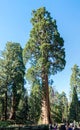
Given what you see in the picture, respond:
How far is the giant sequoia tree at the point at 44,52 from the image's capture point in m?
41.0

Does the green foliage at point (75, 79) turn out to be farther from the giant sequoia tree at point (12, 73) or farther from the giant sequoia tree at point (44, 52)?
the giant sequoia tree at point (44, 52)

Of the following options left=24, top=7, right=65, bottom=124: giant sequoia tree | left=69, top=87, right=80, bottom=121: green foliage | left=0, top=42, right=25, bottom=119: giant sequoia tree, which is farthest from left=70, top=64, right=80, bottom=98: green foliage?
left=24, top=7, right=65, bottom=124: giant sequoia tree

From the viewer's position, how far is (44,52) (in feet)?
135

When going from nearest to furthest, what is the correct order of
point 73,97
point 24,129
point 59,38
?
point 24,129
point 59,38
point 73,97

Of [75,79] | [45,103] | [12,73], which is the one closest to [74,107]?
[75,79]

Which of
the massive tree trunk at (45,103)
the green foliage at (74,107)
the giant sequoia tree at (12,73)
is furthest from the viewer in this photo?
the green foliage at (74,107)

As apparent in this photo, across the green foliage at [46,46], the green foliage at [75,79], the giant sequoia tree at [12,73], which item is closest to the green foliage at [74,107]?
the green foliage at [75,79]

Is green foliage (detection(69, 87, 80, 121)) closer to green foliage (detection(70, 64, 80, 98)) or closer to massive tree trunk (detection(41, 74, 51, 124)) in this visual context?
green foliage (detection(70, 64, 80, 98))

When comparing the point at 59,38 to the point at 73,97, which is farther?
the point at 73,97

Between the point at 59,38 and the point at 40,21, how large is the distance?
11.4ft

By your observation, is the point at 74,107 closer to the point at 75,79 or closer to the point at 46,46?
the point at 75,79

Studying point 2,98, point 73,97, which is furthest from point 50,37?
point 73,97

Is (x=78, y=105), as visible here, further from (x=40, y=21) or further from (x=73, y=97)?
(x=40, y=21)

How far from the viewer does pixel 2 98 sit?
190 ft
